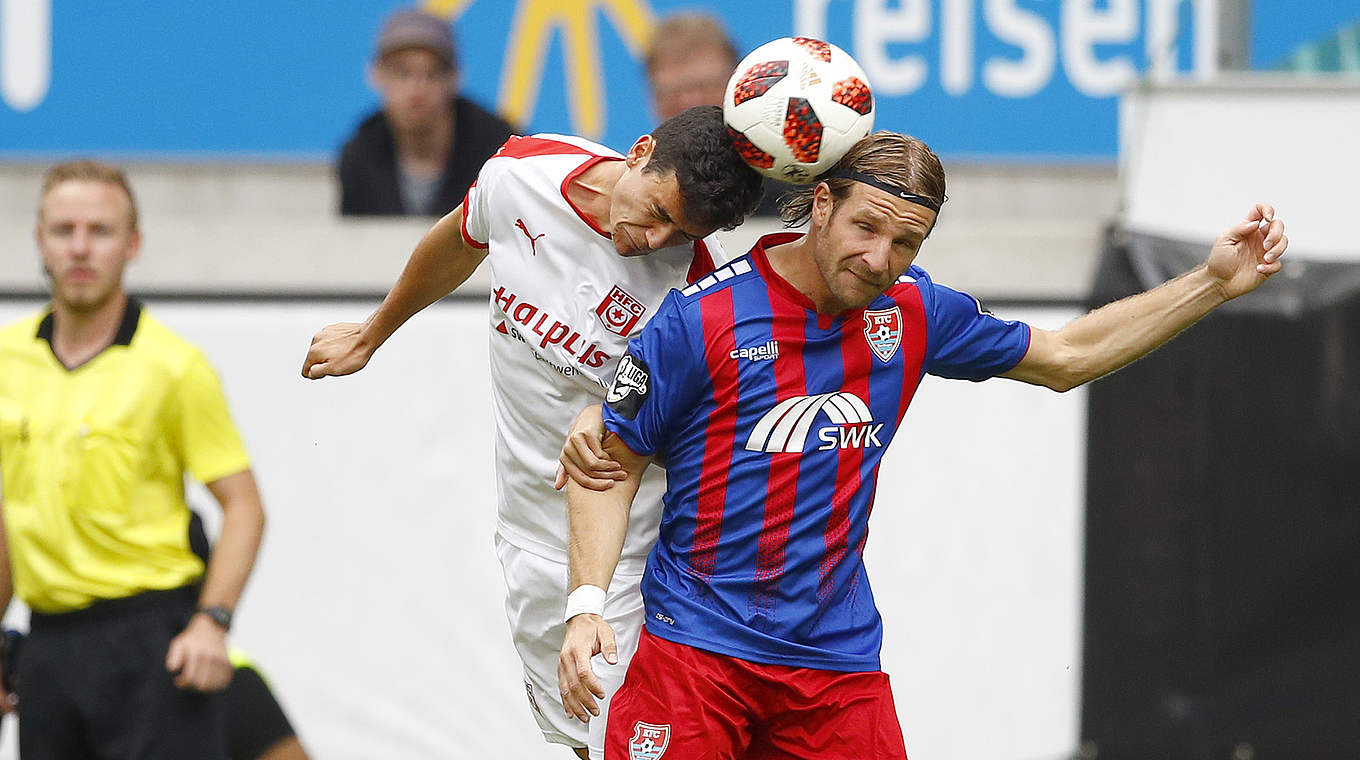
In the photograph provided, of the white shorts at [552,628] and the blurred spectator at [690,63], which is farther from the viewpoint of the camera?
the blurred spectator at [690,63]

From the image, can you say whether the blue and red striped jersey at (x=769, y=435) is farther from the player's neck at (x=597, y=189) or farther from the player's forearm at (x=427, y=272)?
the player's forearm at (x=427, y=272)

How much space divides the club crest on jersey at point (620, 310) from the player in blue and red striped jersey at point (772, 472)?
0.28 meters

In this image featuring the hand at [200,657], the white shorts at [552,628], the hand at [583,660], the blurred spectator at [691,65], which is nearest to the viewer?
the hand at [583,660]

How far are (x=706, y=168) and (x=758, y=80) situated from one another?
0.64 feet

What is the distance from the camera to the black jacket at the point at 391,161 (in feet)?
21.6

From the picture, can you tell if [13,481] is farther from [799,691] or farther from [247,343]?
[799,691]

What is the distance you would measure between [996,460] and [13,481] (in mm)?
3343

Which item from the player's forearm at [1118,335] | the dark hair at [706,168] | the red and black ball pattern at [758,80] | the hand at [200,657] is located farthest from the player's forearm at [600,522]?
the hand at [200,657]

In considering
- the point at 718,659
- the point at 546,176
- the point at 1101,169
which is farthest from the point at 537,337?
the point at 1101,169

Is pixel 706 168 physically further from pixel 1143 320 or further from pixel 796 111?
pixel 1143 320

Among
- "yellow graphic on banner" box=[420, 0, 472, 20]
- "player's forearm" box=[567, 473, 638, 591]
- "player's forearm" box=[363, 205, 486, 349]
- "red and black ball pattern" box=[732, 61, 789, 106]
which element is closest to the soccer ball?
"red and black ball pattern" box=[732, 61, 789, 106]

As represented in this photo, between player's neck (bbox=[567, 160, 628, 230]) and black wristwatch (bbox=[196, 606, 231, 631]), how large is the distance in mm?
1619

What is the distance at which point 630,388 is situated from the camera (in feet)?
11.0

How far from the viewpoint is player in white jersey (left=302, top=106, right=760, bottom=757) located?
3.42 meters
